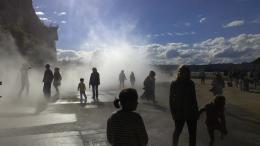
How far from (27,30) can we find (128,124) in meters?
53.1

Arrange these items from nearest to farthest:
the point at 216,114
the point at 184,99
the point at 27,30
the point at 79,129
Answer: the point at 184,99 < the point at 216,114 < the point at 79,129 < the point at 27,30

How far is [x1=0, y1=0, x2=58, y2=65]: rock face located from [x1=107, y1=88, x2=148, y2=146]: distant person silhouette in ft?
82.3

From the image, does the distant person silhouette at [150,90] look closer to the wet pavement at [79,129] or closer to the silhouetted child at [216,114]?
the wet pavement at [79,129]

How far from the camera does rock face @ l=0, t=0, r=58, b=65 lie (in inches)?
1362

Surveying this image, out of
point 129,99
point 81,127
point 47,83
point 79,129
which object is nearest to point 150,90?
point 47,83

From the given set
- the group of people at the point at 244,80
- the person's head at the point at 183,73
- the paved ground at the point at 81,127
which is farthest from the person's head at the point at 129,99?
the group of people at the point at 244,80

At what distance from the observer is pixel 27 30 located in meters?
55.3

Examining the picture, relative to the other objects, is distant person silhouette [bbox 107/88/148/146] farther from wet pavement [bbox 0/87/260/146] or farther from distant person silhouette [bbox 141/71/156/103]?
distant person silhouette [bbox 141/71/156/103]

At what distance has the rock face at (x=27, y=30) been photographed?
113ft

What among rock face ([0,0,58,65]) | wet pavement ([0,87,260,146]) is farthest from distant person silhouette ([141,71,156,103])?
rock face ([0,0,58,65])

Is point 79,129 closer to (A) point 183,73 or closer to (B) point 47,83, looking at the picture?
(A) point 183,73

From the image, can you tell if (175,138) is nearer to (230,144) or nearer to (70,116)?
(230,144)

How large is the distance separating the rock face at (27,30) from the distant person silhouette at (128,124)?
25.1 meters

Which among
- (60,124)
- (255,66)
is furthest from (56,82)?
(255,66)
